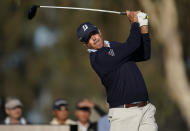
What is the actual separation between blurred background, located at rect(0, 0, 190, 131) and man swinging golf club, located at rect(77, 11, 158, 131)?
852 centimetres

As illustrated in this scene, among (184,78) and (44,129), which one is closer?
(44,129)

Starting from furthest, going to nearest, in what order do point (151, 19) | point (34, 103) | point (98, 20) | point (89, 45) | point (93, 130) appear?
point (34, 103) < point (98, 20) < point (151, 19) < point (93, 130) < point (89, 45)

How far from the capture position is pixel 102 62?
5531mm

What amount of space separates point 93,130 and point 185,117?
23.8 ft

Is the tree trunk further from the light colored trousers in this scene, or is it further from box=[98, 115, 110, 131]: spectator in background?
the light colored trousers

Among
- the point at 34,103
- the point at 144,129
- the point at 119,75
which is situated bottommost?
the point at 34,103

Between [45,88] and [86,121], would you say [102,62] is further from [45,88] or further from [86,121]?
[45,88]

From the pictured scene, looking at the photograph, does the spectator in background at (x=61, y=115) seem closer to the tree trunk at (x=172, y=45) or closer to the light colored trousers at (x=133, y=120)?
the light colored trousers at (x=133, y=120)

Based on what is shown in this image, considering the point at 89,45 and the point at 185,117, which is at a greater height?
the point at 89,45

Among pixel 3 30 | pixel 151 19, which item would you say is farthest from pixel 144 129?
pixel 3 30

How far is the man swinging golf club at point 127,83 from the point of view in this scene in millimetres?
5387

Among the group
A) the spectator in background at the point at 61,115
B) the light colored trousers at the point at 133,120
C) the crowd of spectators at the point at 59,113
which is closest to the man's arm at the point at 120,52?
the light colored trousers at the point at 133,120

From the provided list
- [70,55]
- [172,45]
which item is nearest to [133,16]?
[172,45]

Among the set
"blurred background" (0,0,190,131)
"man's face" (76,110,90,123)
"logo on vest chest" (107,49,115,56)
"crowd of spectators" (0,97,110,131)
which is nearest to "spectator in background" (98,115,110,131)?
"crowd of spectators" (0,97,110,131)
